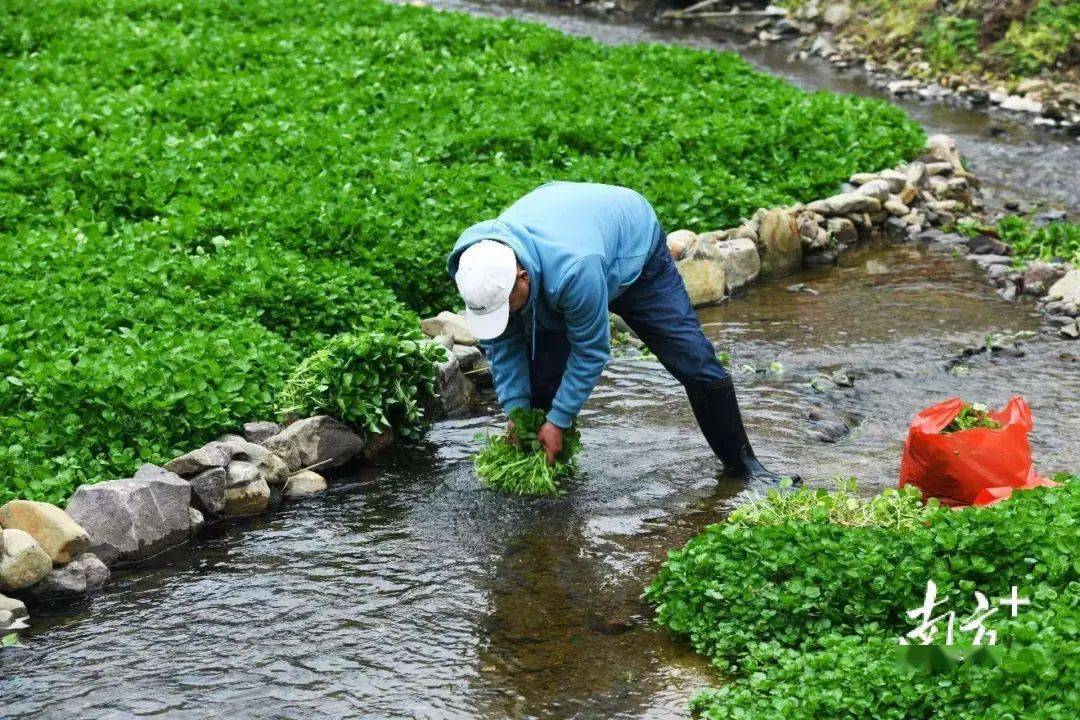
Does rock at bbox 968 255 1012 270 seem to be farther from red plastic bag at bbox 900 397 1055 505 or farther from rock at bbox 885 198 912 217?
red plastic bag at bbox 900 397 1055 505

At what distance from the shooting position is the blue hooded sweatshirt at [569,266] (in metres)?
5.95

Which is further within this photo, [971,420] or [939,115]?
[939,115]

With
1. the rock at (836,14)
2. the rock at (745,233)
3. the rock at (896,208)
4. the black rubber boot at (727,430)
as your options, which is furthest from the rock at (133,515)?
the rock at (836,14)

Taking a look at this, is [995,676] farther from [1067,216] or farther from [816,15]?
[816,15]

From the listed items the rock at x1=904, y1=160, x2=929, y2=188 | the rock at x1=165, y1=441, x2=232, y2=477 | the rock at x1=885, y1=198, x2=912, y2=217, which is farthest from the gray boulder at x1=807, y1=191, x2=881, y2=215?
the rock at x1=165, y1=441, x2=232, y2=477

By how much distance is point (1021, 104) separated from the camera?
1605 centimetres

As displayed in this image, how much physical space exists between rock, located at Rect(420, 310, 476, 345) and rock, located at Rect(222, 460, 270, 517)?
203cm

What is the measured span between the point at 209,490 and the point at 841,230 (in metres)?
6.53

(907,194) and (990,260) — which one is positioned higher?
(907,194)

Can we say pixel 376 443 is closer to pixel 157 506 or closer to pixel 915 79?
pixel 157 506

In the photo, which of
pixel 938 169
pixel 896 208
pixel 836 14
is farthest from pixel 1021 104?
pixel 836 14

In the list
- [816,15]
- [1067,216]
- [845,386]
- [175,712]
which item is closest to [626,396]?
[845,386]

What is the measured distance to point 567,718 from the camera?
196 inches

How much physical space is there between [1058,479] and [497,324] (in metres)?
2.49
